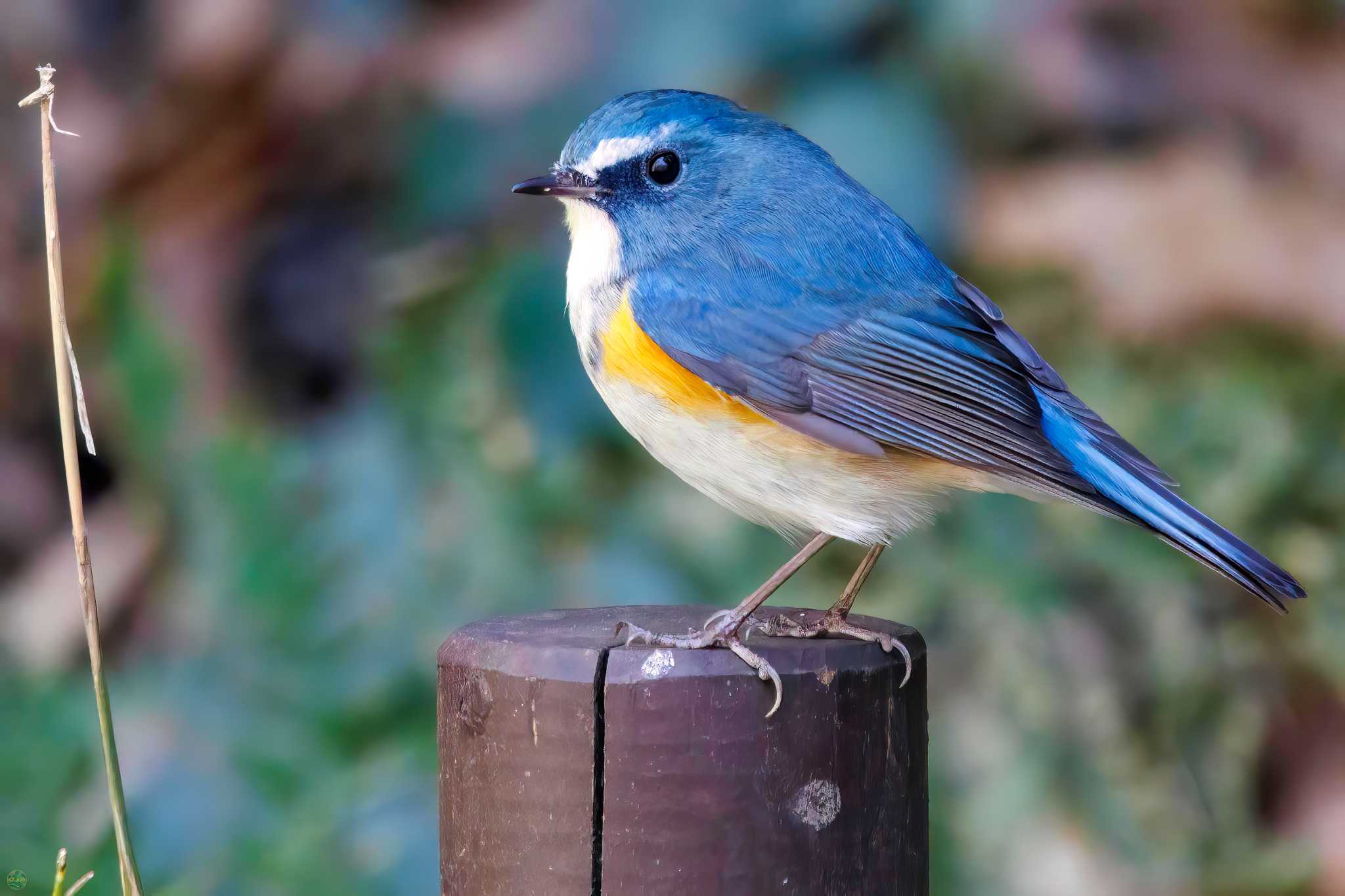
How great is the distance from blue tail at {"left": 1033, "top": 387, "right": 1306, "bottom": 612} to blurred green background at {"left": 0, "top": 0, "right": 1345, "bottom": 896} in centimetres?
87

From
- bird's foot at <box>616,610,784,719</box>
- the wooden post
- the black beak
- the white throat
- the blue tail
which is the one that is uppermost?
the black beak

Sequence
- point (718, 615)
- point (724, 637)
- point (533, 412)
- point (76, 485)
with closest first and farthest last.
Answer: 1. point (76, 485)
2. point (724, 637)
3. point (718, 615)
4. point (533, 412)

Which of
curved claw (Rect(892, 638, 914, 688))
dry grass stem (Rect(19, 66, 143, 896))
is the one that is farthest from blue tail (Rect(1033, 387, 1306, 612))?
dry grass stem (Rect(19, 66, 143, 896))

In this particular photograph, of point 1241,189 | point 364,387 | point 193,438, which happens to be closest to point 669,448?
point 193,438

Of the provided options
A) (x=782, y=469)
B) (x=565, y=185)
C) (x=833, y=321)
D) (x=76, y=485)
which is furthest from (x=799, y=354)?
(x=76, y=485)

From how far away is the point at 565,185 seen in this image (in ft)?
8.28

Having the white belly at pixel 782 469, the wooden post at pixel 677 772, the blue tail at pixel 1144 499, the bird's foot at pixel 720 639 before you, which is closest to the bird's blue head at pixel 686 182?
the white belly at pixel 782 469

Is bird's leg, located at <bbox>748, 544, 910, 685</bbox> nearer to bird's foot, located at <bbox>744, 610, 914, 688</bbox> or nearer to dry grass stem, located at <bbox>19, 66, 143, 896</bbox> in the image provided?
bird's foot, located at <bbox>744, 610, 914, 688</bbox>

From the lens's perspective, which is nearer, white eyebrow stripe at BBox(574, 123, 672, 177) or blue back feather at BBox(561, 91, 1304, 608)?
blue back feather at BBox(561, 91, 1304, 608)

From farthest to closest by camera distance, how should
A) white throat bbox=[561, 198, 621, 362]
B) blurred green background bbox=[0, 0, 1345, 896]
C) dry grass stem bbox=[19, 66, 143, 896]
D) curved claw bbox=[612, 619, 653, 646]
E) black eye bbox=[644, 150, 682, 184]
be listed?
blurred green background bbox=[0, 0, 1345, 896] → black eye bbox=[644, 150, 682, 184] → white throat bbox=[561, 198, 621, 362] → curved claw bbox=[612, 619, 653, 646] → dry grass stem bbox=[19, 66, 143, 896]

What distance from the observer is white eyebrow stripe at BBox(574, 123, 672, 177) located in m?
2.50

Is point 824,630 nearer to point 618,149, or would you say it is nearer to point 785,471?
point 785,471

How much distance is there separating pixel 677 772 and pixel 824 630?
0.43 m

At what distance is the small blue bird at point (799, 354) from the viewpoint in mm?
2270
